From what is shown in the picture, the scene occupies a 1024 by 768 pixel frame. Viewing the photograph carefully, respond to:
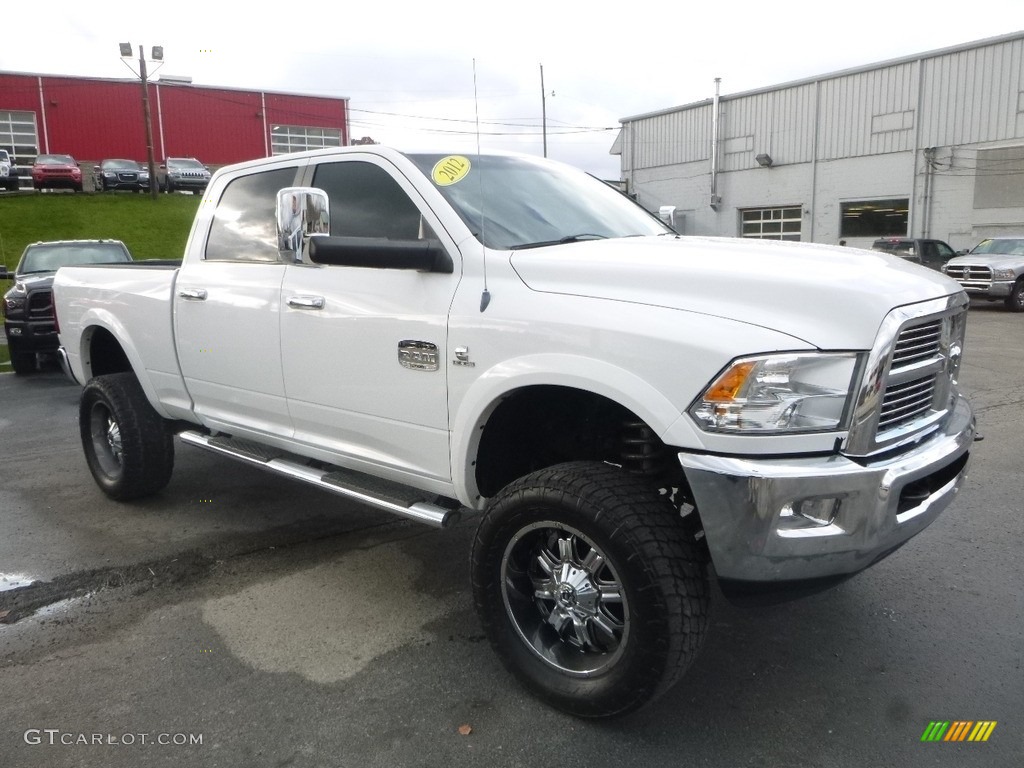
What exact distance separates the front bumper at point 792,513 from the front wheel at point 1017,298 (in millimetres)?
18619

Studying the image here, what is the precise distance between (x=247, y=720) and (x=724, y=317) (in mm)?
2062

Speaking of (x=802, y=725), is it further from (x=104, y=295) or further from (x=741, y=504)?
(x=104, y=295)

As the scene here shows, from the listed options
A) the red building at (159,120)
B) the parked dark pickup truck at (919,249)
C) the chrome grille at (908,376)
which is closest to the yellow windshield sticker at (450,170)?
the chrome grille at (908,376)

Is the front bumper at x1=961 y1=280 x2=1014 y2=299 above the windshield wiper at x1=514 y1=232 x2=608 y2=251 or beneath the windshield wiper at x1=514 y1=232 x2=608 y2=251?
beneath

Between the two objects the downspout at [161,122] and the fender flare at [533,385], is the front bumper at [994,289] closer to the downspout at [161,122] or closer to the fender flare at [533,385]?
the fender flare at [533,385]

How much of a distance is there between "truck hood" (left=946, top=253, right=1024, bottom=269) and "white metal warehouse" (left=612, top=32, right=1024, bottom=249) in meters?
8.44

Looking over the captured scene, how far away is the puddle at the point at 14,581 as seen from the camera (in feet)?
13.1

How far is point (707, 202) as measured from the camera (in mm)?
34656

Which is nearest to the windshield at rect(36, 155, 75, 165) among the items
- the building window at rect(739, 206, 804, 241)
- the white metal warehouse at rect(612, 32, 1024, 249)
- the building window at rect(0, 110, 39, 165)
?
the building window at rect(0, 110, 39, 165)

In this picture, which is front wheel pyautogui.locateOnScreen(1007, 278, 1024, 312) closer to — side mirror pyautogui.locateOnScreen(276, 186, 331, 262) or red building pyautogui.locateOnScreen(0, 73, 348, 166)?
side mirror pyautogui.locateOnScreen(276, 186, 331, 262)

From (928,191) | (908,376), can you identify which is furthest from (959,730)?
(928,191)

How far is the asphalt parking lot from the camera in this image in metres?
2.70

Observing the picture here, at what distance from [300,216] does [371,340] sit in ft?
1.84

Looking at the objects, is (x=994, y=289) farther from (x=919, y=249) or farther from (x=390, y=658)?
(x=390, y=658)
